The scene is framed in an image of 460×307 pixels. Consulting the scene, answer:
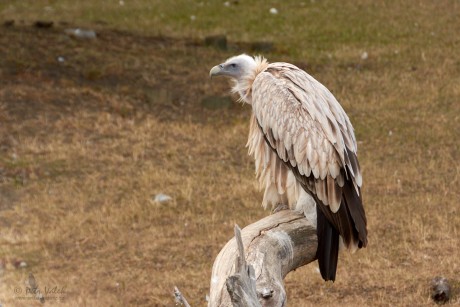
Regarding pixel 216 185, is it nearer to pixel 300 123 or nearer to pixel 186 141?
pixel 186 141

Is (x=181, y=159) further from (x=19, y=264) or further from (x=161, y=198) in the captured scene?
(x=19, y=264)

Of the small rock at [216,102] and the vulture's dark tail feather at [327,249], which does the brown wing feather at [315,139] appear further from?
the small rock at [216,102]

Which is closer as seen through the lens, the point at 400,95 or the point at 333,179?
the point at 333,179

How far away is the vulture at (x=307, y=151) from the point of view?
22.4 ft

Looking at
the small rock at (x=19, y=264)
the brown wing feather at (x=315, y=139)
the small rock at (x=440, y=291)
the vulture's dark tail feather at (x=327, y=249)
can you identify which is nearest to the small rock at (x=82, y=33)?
the small rock at (x=19, y=264)

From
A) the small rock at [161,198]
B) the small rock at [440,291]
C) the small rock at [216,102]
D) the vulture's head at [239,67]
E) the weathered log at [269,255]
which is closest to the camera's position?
the weathered log at [269,255]

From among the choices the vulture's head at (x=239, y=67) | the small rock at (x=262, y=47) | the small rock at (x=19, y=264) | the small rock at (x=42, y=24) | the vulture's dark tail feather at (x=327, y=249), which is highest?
the vulture's head at (x=239, y=67)

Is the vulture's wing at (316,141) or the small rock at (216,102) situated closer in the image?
the vulture's wing at (316,141)

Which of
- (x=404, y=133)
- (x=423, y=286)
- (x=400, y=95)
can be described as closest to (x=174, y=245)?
(x=423, y=286)

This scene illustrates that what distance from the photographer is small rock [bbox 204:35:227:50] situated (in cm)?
2106

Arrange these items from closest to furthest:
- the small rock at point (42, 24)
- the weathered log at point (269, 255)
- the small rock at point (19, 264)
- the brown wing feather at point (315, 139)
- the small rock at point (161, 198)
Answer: the weathered log at point (269, 255)
the brown wing feather at point (315, 139)
the small rock at point (19, 264)
the small rock at point (161, 198)
the small rock at point (42, 24)

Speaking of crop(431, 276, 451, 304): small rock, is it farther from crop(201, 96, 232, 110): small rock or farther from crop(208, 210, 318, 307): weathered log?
crop(201, 96, 232, 110): small rock

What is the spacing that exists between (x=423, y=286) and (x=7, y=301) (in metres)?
4.47

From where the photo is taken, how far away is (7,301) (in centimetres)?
998
